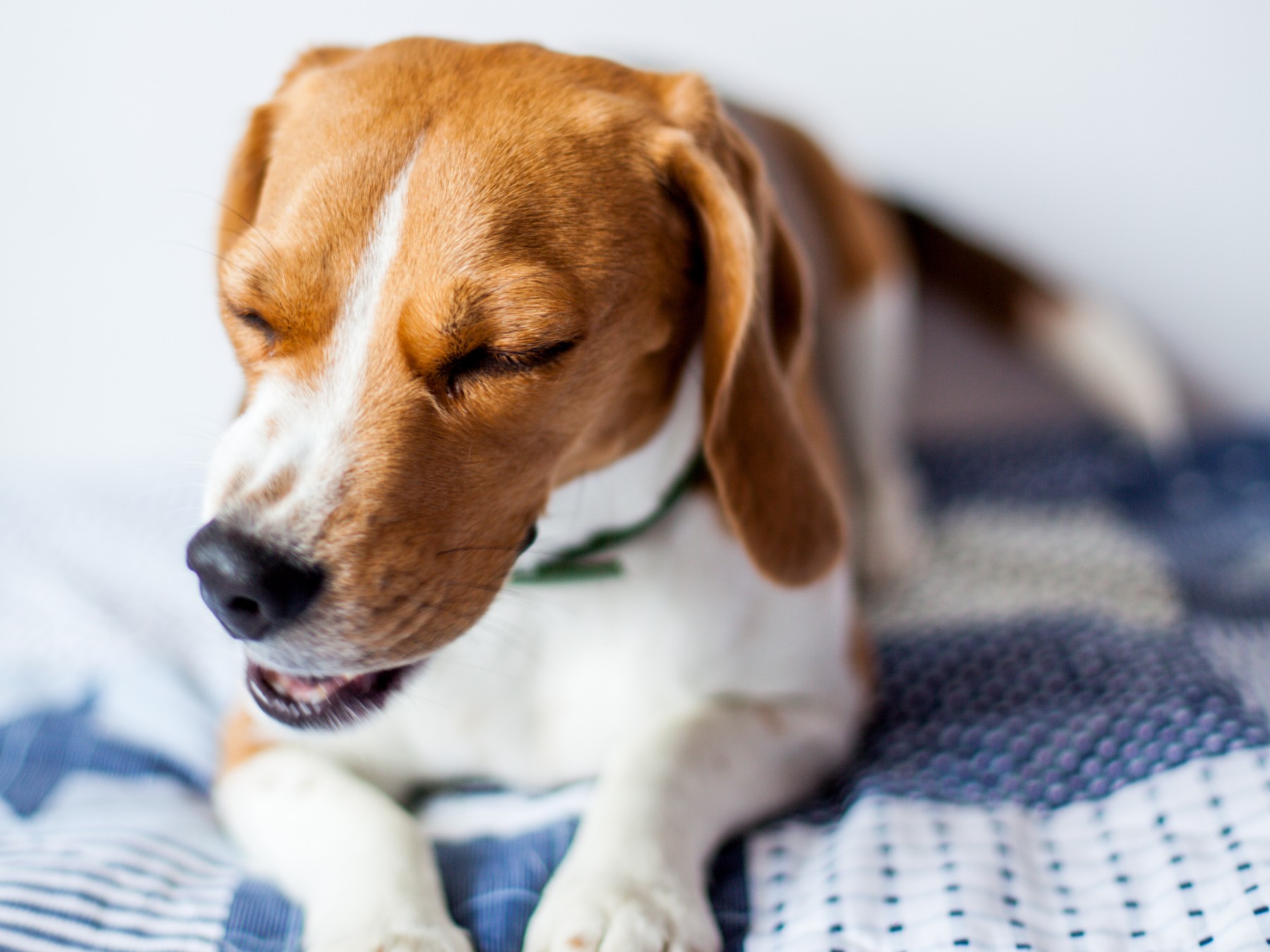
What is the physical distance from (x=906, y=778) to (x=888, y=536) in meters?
0.96

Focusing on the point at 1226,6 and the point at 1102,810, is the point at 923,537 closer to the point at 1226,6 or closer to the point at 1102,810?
the point at 1102,810

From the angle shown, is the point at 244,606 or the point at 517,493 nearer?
the point at 244,606

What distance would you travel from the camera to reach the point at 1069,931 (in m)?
1.25

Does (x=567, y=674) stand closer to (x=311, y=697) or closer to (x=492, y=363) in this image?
(x=311, y=697)

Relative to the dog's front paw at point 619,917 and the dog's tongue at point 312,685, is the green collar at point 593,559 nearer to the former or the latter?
the dog's tongue at point 312,685

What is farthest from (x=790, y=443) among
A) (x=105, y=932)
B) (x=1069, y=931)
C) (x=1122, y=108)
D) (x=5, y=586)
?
(x=1122, y=108)

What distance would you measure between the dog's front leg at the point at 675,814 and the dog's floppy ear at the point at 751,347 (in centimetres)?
23

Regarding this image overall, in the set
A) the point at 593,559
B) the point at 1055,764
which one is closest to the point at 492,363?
the point at 593,559

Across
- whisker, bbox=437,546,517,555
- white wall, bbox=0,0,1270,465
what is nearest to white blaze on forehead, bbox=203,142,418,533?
whisker, bbox=437,546,517,555

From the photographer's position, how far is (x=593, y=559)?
151cm

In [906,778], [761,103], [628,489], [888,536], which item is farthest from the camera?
[761,103]

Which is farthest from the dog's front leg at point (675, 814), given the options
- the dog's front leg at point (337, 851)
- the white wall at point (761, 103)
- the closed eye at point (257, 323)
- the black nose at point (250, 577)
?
the white wall at point (761, 103)

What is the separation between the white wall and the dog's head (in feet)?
4.69

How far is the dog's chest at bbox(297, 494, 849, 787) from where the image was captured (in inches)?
59.6
